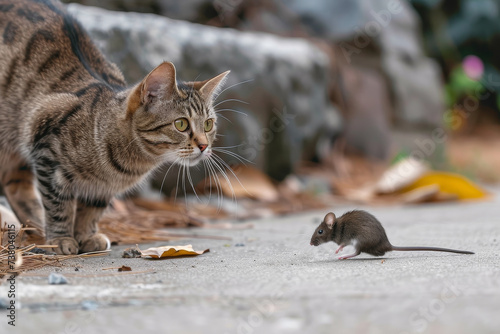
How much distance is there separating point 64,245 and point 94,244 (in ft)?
0.53

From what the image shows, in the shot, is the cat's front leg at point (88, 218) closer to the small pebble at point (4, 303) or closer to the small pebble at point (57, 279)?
the small pebble at point (57, 279)

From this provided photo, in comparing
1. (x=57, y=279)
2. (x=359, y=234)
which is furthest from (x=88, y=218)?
(x=359, y=234)

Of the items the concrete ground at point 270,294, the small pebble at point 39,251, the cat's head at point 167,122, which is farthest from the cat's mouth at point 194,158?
the small pebble at point 39,251

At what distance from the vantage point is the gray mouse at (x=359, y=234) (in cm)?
218

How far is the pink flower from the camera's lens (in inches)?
379

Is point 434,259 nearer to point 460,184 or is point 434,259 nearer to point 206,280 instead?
point 206,280

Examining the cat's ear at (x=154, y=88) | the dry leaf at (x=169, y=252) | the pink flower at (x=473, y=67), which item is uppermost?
the pink flower at (x=473, y=67)

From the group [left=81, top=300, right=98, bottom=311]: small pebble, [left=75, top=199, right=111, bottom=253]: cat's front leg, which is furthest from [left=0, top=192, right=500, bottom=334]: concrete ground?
[left=75, top=199, right=111, bottom=253]: cat's front leg

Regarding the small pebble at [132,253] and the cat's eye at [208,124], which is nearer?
the small pebble at [132,253]

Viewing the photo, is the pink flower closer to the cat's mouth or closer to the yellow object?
the yellow object

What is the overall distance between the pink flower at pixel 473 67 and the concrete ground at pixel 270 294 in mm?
7971

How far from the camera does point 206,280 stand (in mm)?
1717

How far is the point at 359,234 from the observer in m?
2.24

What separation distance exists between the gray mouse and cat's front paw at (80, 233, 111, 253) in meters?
1.00
